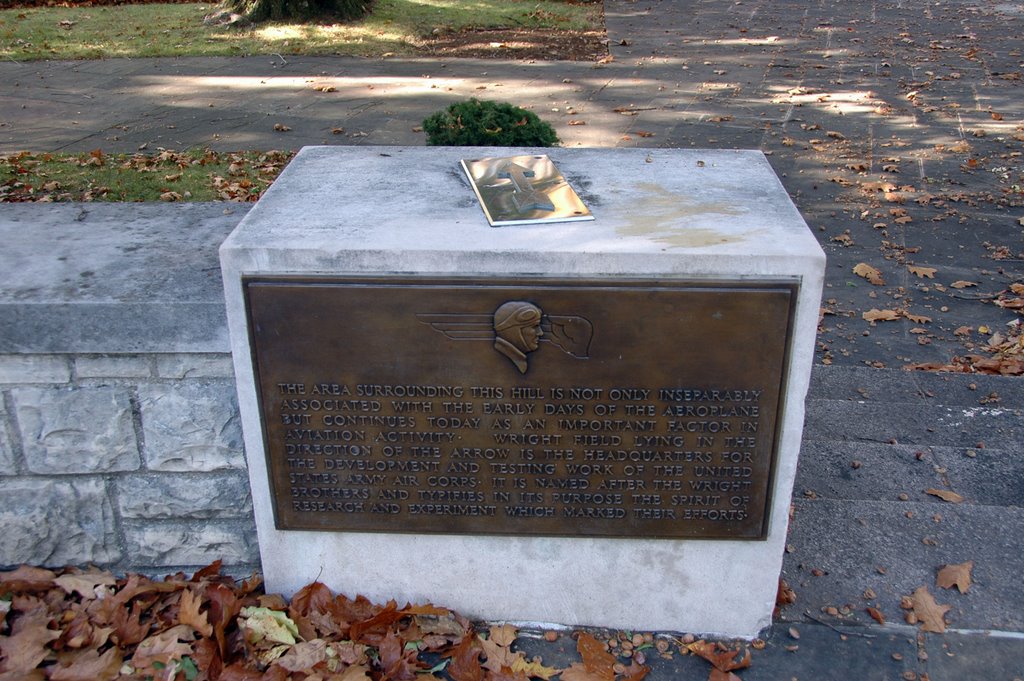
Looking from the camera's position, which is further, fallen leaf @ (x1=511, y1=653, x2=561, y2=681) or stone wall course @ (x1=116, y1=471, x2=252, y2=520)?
stone wall course @ (x1=116, y1=471, x2=252, y2=520)

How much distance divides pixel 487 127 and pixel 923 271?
3.13m

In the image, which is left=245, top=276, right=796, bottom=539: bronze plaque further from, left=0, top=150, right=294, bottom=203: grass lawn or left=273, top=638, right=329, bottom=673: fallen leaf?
left=0, top=150, right=294, bottom=203: grass lawn

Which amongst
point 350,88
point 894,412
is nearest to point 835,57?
point 350,88

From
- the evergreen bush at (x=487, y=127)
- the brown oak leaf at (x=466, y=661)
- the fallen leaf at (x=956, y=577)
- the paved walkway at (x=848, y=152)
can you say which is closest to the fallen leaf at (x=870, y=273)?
the paved walkway at (x=848, y=152)

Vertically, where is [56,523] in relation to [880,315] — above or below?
above

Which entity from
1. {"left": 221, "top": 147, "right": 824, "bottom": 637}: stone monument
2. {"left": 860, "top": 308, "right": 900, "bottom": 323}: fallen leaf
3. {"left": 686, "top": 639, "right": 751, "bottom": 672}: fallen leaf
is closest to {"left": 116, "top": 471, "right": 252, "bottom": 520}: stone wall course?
{"left": 221, "top": 147, "right": 824, "bottom": 637}: stone monument

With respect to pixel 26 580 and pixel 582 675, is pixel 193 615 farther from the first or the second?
pixel 582 675

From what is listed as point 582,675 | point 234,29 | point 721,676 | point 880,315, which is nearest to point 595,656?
point 582,675

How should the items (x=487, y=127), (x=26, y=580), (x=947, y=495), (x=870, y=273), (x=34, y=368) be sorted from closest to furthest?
1. (x=34, y=368)
2. (x=26, y=580)
3. (x=947, y=495)
4. (x=487, y=127)
5. (x=870, y=273)

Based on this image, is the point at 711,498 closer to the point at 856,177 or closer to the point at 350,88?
the point at 856,177

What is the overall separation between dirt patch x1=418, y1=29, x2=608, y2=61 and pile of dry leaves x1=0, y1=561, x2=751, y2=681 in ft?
29.7

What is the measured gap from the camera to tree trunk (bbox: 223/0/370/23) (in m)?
11.8

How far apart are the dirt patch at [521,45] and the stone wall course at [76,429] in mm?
8932

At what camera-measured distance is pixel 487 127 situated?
4867 mm
